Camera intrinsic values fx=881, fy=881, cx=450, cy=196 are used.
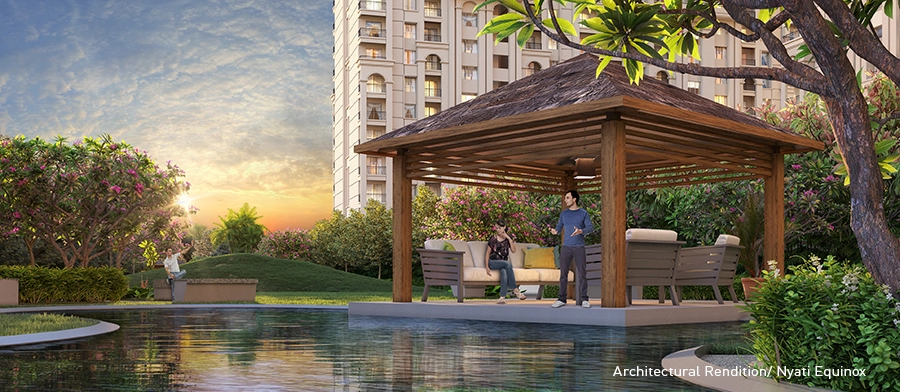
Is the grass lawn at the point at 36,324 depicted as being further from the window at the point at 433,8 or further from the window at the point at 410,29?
the window at the point at 433,8

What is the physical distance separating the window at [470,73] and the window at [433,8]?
4313 millimetres

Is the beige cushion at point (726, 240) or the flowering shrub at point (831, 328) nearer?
the flowering shrub at point (831, 328)

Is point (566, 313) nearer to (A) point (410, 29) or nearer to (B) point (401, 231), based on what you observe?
(B) point (401, 231)

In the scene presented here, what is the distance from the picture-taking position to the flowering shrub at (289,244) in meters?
46.4

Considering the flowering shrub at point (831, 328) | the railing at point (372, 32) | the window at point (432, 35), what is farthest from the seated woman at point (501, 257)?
the window at point (432, 35)

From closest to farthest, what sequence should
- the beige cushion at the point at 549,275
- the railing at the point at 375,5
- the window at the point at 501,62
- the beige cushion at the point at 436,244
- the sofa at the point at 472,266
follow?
the sofa at the point at 472,266, the beige cushion at the point at 549,275, the beige cushion at the point at 436,244, the railing at the point at 375,5, the window at the point at 501,62

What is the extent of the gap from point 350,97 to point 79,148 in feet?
133

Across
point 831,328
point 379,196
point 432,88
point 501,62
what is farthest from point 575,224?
point 501,62

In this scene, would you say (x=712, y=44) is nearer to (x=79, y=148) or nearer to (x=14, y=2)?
(x=14, y=2)

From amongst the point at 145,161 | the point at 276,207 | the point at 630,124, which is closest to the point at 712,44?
the point at 276,207

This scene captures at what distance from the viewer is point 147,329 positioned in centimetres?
998

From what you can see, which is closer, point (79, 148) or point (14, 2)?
point (79, 148)

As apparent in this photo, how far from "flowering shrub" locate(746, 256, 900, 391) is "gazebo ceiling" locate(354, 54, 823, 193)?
4.65m

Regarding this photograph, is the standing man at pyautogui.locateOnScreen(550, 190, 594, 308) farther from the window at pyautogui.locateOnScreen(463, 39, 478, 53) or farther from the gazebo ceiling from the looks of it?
the window at pyautogui.locateOnScreen(463, 39, 478, 53)
